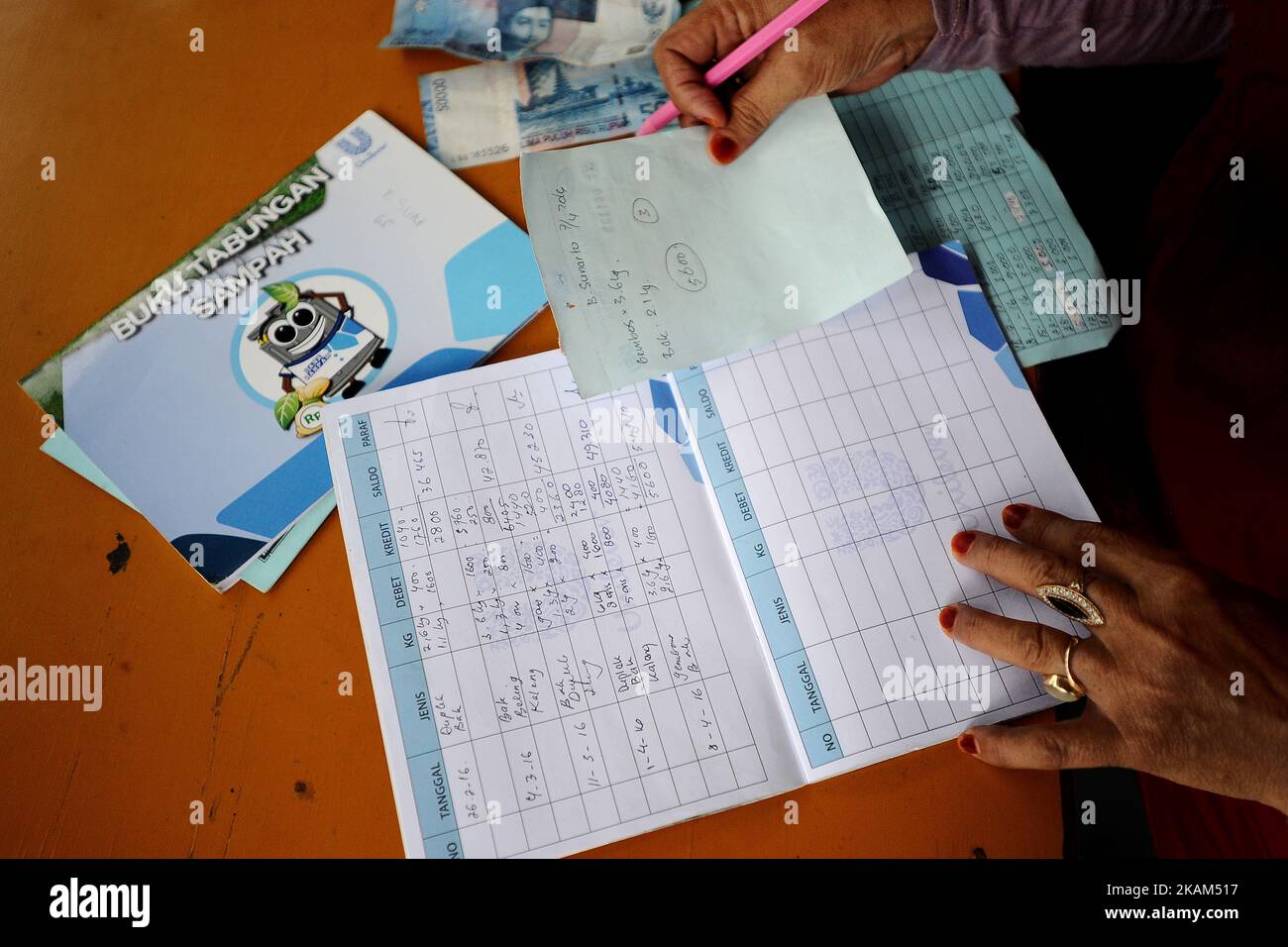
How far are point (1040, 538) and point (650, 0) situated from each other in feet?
1.90

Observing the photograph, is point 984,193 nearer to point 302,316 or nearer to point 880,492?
point 880,492

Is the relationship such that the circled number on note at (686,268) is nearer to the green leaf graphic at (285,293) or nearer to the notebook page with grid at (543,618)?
the notebook page with grid at (543,618)

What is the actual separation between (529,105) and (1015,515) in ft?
1.80

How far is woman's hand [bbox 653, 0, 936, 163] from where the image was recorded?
665 mm

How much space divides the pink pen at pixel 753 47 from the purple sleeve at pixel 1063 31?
139mm

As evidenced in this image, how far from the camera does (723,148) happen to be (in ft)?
2.21

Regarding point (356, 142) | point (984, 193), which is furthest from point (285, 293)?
point (984, 193)

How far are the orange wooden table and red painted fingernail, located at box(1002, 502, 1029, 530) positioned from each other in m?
0.17

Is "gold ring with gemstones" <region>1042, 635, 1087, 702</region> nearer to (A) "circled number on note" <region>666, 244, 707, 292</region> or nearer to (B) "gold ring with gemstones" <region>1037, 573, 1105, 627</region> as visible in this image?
(B) "gold ring with gemstones" <region>1037, 573, 1105, 627</region>

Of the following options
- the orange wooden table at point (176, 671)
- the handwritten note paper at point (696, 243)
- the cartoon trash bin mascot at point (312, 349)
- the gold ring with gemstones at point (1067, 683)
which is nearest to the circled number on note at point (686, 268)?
the handwritten note paper at point (696, 243)

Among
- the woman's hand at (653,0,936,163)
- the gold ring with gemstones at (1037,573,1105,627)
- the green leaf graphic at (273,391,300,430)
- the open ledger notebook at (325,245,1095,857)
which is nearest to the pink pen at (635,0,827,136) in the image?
the woman's hand at (653,0,936,163)
